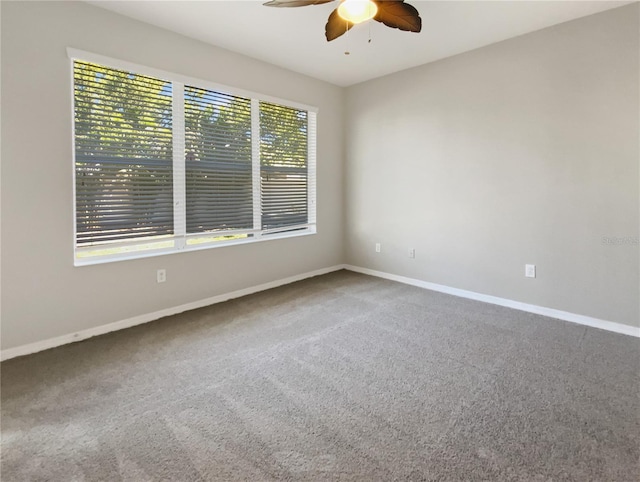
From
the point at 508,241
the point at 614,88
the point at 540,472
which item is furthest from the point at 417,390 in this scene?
the point at 614,88

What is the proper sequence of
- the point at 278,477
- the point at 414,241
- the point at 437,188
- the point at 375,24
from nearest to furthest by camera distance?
the point at 278,477 < the point at 375,24 < the point at 437,188 < the point at 414,241

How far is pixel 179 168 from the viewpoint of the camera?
3240mm

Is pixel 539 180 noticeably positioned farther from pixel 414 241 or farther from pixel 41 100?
pixel 41 100

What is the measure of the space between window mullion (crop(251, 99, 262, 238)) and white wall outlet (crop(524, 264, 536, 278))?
9.19 feet

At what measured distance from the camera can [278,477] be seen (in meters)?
1.42

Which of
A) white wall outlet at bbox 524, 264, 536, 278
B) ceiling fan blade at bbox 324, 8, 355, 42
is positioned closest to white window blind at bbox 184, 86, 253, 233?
ceiling fan blade at bbox 324, 8, 355, 42

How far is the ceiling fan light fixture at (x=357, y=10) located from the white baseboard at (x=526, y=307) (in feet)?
9.56

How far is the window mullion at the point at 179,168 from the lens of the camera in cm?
319

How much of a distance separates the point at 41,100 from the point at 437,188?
144 inches

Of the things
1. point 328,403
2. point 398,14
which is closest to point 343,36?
point 398,14

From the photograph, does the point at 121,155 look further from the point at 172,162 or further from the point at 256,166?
the point at 256,166

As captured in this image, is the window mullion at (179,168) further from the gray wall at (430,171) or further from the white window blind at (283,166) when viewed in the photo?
the white window blind at (283,166)

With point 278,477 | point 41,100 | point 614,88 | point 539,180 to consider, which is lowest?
point 278,477

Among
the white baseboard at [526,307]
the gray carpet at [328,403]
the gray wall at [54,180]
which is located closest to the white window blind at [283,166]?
the gray wall at [54,180]
